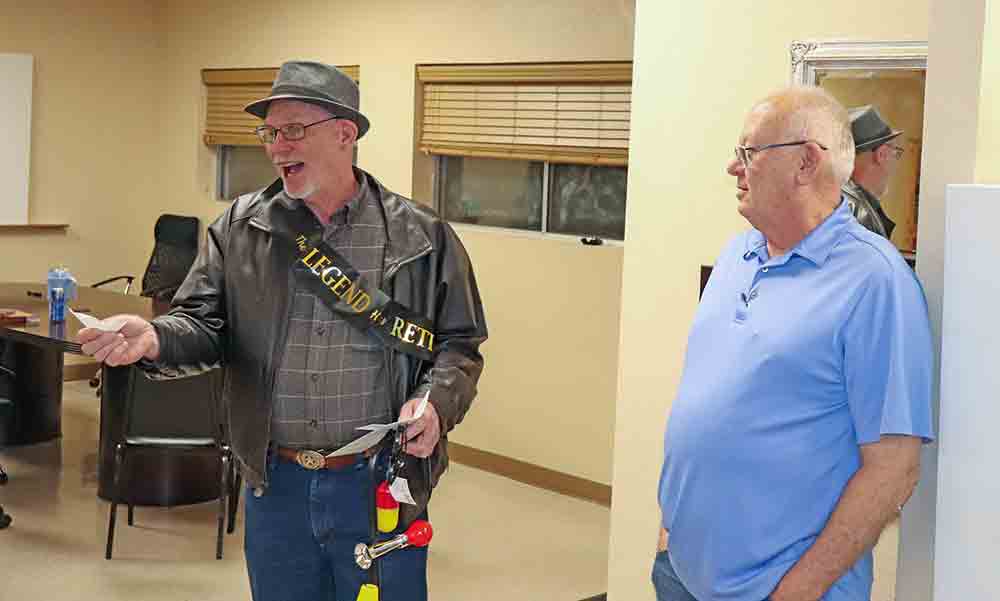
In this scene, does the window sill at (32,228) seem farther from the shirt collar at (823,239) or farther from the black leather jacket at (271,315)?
the shirt collar at (823,239)

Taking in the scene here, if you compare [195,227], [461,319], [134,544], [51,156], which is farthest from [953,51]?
[51,156]

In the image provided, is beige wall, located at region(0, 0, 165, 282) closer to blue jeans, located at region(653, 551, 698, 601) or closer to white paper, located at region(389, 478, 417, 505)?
white paper, located at region(389, 478, 417, 505)

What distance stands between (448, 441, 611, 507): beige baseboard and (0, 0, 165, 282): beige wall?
3.46 metres

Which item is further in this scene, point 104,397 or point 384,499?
point 104,397

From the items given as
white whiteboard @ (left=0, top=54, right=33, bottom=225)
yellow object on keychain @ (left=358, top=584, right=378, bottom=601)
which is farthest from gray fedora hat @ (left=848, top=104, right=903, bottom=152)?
white whiteboard @ (left=0, top=54, right=33, bottom=225)

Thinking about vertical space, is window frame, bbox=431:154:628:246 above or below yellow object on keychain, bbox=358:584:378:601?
above

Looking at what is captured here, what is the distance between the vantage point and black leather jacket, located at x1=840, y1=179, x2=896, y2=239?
3.21m

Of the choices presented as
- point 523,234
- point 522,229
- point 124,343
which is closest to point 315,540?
point 124,343

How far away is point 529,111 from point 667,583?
445cm

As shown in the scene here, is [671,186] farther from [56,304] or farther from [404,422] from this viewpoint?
[56,304]

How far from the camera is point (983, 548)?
1.92 meters

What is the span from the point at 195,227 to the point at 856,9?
5.96 m

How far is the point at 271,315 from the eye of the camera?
9.02 ft

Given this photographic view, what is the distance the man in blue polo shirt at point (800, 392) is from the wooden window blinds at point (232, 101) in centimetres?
637
